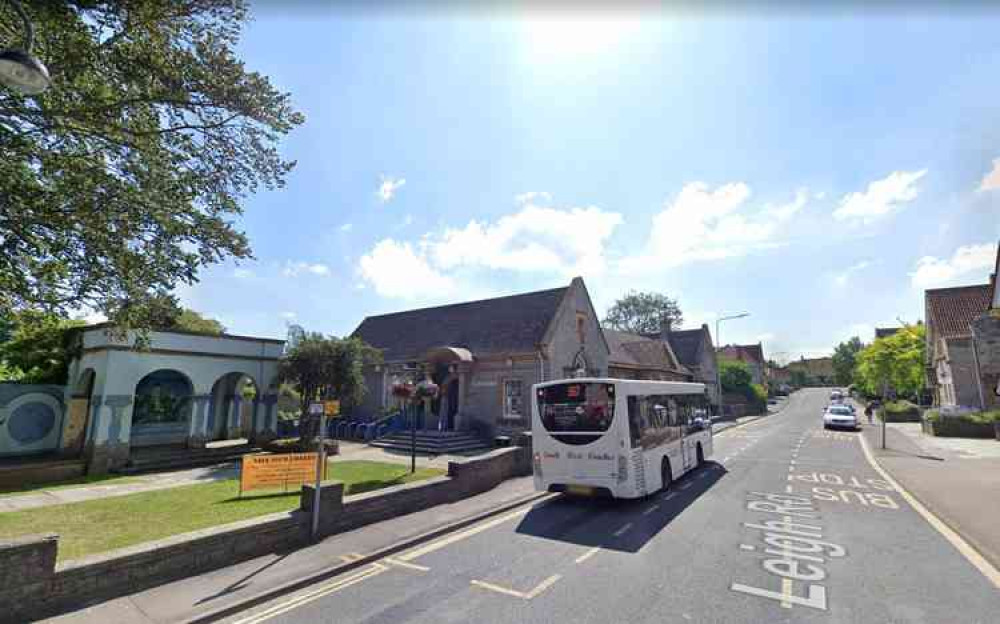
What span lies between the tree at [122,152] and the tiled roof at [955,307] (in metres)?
43.8

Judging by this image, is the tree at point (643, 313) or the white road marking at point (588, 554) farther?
the tree at point (643, 313)

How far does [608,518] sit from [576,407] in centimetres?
257

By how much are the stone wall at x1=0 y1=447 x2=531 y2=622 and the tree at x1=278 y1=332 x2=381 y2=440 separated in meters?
9.56

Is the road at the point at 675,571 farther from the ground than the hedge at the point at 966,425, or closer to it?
closer to it

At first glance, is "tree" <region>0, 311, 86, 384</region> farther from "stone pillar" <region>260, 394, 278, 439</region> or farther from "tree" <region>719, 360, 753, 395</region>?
"tree" <region>719, 360, 753, 395</region>

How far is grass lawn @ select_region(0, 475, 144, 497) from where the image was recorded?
39.1ft

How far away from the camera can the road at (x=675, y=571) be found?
5547 mm

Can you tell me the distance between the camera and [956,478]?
531 inches

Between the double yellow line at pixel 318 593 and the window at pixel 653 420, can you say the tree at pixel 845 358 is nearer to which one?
the window at pixel 653 420

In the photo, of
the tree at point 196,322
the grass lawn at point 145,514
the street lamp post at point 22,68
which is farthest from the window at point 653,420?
the tree at point 196,322

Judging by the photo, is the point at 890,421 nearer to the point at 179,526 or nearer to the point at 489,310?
the point at 489,310

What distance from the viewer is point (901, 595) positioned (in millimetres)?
5945

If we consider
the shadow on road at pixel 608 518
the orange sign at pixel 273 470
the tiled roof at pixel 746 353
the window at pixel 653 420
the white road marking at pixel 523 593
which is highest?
the tiled roof at pixel 746 353

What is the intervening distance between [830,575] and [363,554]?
7441 millimetres
